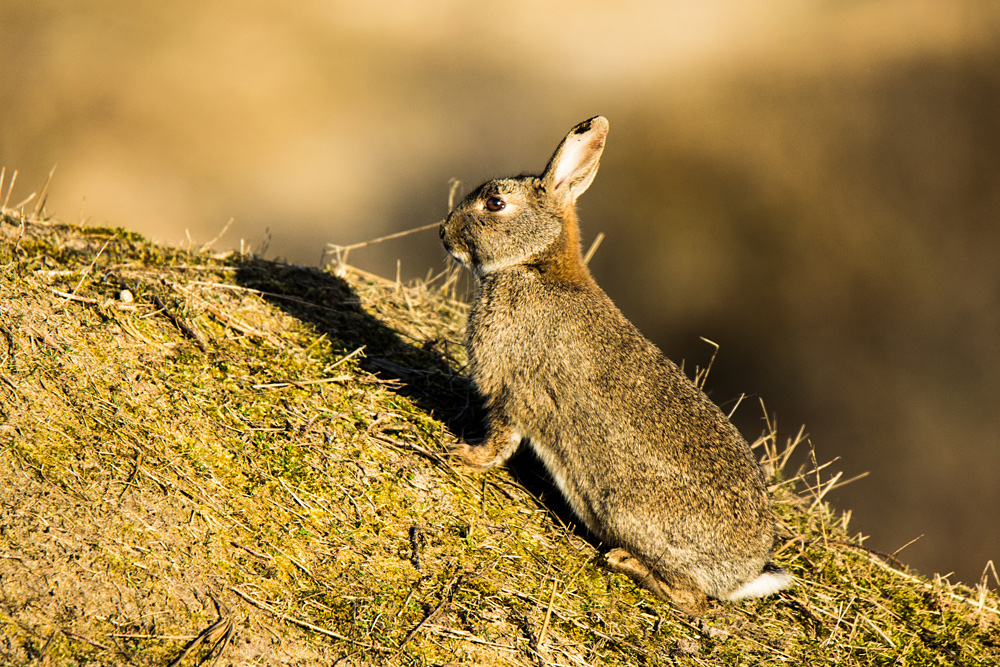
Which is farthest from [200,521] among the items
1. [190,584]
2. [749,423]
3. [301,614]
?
[749,423]

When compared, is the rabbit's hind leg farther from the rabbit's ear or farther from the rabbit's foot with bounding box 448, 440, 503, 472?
the rabbit's ear

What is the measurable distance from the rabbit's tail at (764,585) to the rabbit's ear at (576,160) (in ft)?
7.77

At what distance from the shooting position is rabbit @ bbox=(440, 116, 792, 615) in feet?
12.1

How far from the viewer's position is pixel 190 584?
2807mm

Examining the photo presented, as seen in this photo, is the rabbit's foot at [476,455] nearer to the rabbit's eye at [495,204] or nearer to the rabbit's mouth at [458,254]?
the rabbit's mouth at [458,254]

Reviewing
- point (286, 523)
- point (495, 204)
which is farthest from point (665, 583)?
point (495, 204)

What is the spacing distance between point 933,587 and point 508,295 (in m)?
2.99

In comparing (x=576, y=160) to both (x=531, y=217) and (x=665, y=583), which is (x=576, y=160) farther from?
(x=665, y=583)

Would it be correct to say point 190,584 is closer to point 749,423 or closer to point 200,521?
point 200,521

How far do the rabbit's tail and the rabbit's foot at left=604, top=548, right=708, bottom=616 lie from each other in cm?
16

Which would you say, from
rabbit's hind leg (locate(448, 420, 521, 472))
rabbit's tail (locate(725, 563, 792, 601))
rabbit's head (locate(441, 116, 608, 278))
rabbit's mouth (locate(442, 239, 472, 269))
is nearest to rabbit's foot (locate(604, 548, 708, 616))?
rabbit's tail (locate(725, 563, 792, 601))

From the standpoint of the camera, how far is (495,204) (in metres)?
4.57

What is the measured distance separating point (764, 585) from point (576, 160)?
8.44 ft

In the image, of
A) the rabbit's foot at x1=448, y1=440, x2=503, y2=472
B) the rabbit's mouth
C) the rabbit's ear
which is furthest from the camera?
the rabbit's mouth
